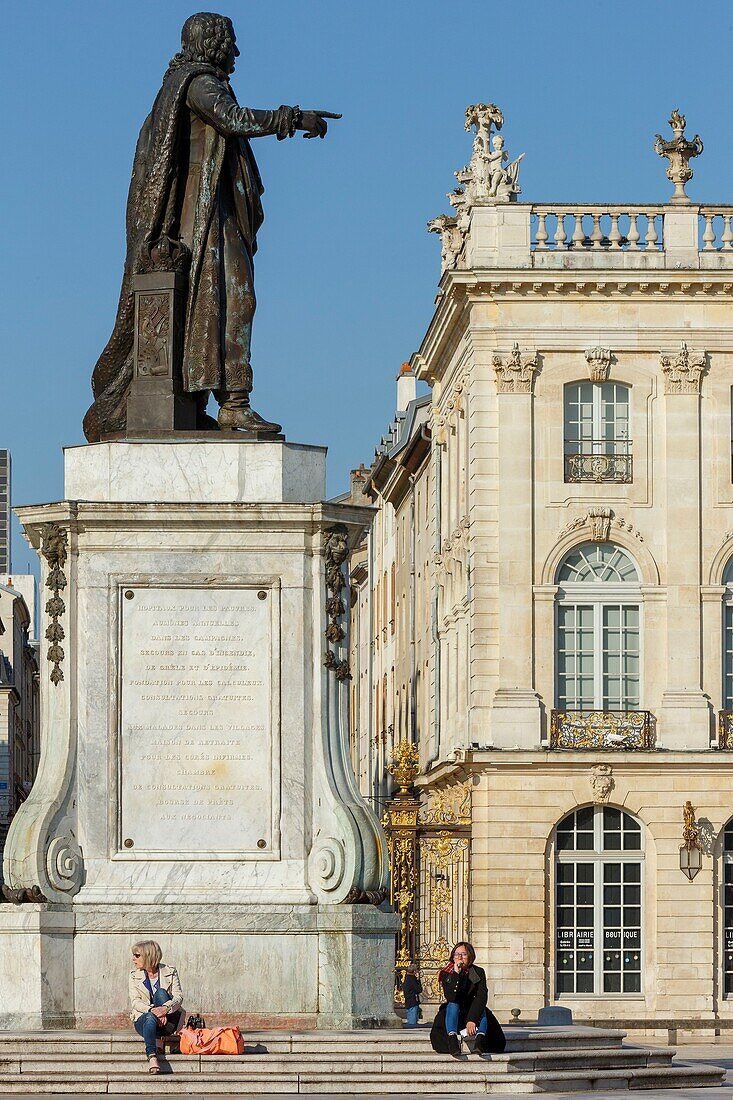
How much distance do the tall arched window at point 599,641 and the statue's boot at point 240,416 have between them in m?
29.9

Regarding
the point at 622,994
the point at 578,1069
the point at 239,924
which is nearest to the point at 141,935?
the point at 239,924

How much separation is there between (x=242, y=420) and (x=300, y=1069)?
15.0ft

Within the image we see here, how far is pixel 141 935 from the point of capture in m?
17.3

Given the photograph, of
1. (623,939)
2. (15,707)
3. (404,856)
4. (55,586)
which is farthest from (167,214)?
(15,707)

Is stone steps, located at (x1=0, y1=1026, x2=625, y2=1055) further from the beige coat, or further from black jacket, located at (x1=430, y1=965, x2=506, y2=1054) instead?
the beige coat

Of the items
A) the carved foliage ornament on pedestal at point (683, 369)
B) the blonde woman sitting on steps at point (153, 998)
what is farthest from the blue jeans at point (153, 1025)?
the carved foliage ornament on pedestal at point (683, 369)

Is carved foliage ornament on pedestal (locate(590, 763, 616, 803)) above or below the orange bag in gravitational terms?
above

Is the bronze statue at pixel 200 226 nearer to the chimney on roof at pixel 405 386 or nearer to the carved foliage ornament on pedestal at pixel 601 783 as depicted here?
the carved foliage ornament on pedestal at pixel 601 783

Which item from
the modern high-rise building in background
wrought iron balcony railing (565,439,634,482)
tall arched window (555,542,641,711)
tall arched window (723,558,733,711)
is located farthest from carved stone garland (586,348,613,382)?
the modern high-rise building in background

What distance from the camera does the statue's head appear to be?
18766 millimetres

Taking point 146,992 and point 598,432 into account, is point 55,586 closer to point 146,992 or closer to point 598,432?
point 146,992

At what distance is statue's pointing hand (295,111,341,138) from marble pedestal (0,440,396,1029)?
88.2 inches

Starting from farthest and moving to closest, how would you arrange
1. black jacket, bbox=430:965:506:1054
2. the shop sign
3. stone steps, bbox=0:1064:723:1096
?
the shop sign
black jacket, bbox=430:965:506:1054
stone steps, bbox=0:1064:723:1096

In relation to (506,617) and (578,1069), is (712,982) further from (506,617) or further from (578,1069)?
(578,1069)
